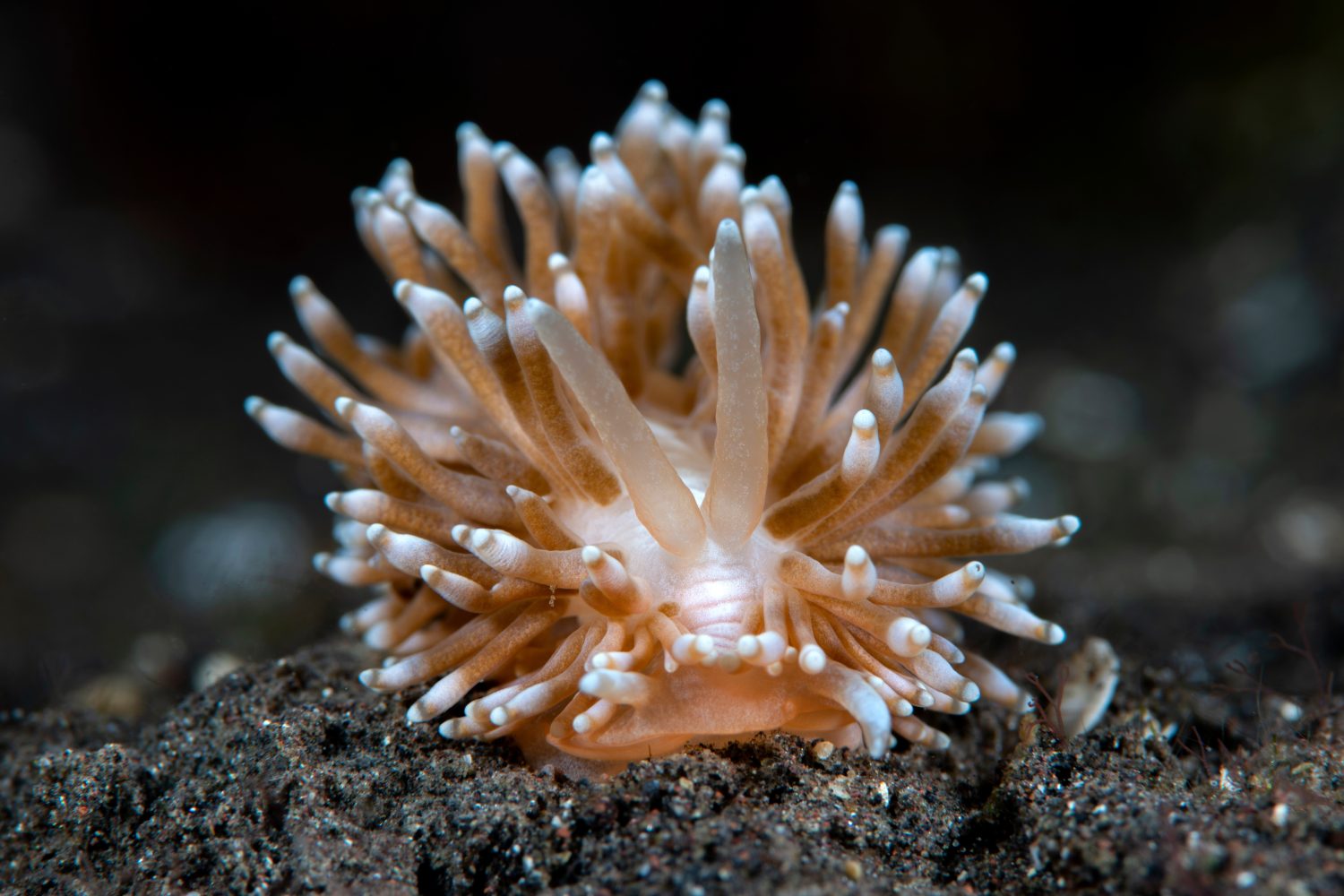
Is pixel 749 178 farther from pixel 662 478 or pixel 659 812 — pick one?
pixel 659 812

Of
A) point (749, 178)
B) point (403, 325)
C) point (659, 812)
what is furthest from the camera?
point (403, 325)

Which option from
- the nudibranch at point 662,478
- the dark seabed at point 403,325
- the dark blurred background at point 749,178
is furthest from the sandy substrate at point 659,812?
the dark blurred background at point 749,178

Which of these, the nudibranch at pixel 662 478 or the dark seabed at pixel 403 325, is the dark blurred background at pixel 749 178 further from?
the nudibranch at pixel 662 478

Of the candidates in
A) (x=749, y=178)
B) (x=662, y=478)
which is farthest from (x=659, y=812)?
(x=749, y=178)

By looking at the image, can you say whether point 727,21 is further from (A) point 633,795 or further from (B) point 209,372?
(B) point 209,372

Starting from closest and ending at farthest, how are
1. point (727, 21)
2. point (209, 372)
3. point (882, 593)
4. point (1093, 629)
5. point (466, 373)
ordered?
point (882, 593) → point (466, 373) → point (1093, 629) → point (727, 21) → point (209, 372)

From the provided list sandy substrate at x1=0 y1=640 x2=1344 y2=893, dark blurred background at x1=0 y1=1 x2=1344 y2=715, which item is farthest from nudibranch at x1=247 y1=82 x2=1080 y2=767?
dark blurred background at x1=0 y1=1 x2=1344 y2=715

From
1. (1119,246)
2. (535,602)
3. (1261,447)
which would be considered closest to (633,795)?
(535,602)
